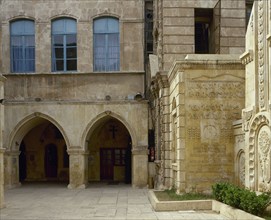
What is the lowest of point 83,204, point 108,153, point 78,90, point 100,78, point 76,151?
point 83,204

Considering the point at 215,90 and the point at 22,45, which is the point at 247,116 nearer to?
the point at 215,90

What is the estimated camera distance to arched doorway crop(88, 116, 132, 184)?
23.2 meters

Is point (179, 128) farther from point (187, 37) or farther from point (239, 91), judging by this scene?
point (187, 37)

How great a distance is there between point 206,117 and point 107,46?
8.81 metres

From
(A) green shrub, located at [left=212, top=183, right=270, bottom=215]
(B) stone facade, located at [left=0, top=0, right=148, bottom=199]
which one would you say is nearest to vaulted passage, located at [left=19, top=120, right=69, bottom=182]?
(B) stone facade, located at [left=0, top=0, right=148, bottom=199]

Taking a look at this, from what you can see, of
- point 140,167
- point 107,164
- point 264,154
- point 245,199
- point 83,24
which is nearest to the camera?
point 245,199

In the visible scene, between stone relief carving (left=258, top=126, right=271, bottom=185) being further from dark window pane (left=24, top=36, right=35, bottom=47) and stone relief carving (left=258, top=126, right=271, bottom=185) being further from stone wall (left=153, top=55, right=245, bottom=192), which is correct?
dark window pane (left=24, top=36, right=35, bottom=47)

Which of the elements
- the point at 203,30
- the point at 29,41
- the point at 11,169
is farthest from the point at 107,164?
the point at 203,30

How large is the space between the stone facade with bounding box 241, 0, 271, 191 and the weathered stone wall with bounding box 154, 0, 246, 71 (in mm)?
6793

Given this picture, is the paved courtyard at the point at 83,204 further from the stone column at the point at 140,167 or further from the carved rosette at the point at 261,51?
the carved rosette at the point at 261,51

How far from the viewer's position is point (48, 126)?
23.3 m

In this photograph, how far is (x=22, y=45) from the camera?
2050cm

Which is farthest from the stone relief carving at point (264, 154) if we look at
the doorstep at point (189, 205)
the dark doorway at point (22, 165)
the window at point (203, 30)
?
the dark doorway at point (22, 165)

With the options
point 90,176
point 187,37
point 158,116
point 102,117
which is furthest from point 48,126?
point 187,37
